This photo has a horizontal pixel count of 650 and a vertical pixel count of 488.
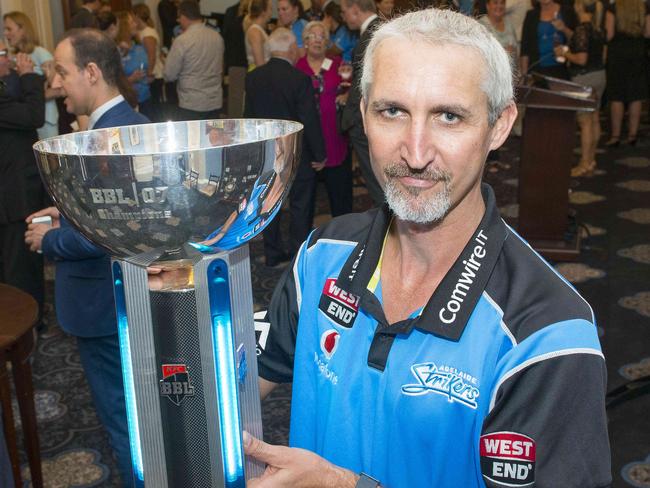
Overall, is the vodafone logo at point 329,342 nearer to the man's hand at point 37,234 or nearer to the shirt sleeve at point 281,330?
the shirt sleeve at point 281,330

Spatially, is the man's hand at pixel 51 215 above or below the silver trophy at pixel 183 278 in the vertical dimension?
below

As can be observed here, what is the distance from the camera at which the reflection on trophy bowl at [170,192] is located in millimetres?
717

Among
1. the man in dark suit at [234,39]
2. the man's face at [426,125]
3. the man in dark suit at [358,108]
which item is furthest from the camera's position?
the man in dark suit at [234,39]

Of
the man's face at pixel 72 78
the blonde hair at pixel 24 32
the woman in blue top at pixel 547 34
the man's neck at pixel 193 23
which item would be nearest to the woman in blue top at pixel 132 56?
the man's neck at pixel 193 23

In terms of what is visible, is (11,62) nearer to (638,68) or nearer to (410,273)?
(410,273)

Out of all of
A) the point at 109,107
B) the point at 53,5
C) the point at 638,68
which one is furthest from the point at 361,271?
the point at 53,5

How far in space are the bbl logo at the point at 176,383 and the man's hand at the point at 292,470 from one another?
0.32ft

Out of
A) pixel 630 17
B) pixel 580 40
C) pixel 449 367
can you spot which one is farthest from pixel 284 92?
pixel 630 17

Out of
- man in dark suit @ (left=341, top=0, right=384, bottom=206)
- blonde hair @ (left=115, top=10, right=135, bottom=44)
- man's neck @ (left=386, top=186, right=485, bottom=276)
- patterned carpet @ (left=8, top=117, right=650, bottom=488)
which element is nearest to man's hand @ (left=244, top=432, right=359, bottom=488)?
man's neck @ (left=386, top=186, right=485, bottom=276)

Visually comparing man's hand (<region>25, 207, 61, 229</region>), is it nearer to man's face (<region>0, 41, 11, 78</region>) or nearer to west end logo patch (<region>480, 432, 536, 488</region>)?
man's face (<region>0, 41, 11, 78</region>)

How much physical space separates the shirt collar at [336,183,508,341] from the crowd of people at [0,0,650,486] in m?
0.06

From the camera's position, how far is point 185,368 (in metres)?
0.79

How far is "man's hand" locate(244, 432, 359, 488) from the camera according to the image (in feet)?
2.89

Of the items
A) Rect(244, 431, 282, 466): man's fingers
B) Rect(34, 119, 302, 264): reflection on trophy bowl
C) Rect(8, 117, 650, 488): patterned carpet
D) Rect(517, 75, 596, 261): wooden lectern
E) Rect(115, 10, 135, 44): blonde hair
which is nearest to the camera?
Rect(34, 119, 302, 264): reflection on trophy bowl
